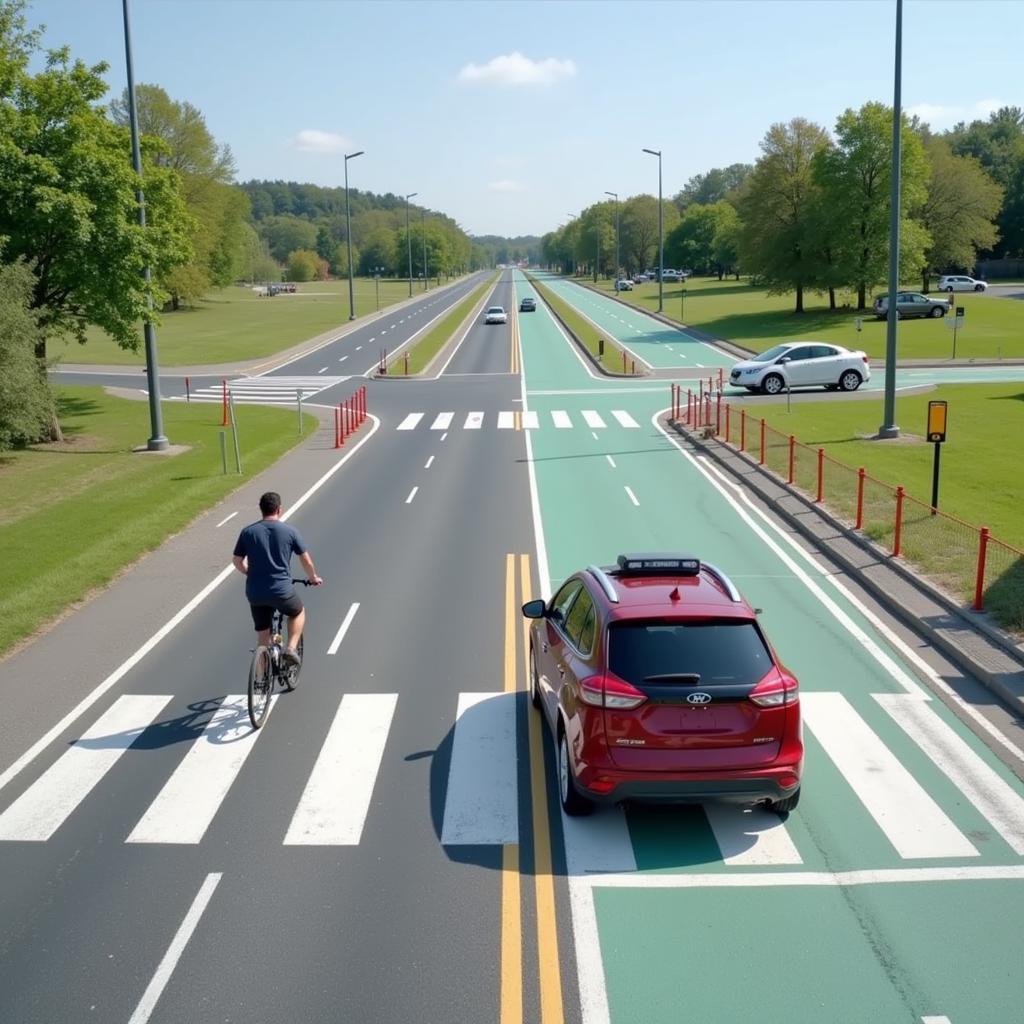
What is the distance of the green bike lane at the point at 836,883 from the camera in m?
5.96

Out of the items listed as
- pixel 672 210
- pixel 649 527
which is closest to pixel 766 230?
pixel 649 527

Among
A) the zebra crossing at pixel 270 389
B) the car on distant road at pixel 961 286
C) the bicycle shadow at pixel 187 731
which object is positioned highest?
the car on distant road at pixel 961 286

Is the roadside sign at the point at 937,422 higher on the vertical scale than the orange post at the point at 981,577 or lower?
higher

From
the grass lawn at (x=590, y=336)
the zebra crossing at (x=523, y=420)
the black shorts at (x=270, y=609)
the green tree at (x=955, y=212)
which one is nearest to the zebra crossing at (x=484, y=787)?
the black shorts at (x=270, y=609)

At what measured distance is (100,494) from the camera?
74.5ft

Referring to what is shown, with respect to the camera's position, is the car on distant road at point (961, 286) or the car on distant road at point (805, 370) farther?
the car on distant road at point (961, 286)

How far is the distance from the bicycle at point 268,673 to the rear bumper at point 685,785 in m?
3.57

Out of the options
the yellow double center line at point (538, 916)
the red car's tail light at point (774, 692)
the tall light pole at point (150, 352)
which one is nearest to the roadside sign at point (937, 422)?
the yellow double center line at point (538, 916)

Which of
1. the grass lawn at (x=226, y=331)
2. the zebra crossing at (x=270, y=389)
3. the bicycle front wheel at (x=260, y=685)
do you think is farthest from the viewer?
the grass lawn at (x=226, y=331)

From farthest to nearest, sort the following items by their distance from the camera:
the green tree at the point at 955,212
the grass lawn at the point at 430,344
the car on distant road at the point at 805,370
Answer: the green tree at the point at 955,212
the grass lawn at the point at 430,344
the car on distant road at the point at 805,370

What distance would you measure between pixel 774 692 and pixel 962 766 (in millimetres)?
2477

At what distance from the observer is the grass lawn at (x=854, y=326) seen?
53.3 metres

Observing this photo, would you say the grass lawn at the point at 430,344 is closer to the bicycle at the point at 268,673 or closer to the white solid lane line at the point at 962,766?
the bicycle at the point at 268,673

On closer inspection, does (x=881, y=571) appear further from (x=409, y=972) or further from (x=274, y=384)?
(x=274, y=384)
